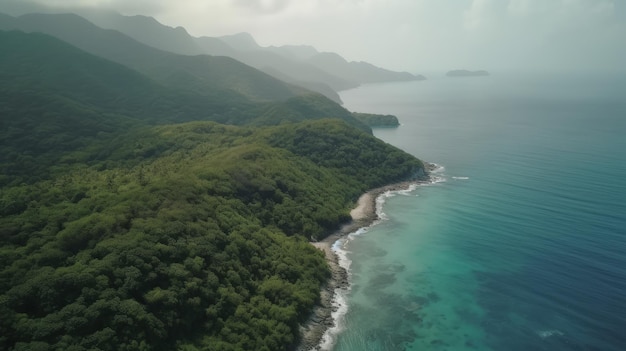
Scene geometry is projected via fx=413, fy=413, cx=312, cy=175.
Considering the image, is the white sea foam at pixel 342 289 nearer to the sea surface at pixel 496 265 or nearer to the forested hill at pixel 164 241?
the sea surface at pixel 496 265

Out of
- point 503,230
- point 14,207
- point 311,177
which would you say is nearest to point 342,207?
point 311,177

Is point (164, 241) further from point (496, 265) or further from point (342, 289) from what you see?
point (496, 265)

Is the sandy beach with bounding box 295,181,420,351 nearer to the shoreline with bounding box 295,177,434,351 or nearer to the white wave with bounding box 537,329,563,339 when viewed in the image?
the shoreline with bounding box 295,177,434,351

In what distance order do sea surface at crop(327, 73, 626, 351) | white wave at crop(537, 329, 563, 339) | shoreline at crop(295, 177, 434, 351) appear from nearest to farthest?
white wave at crop(537, 329, 563, 339) < sea surface at crop(327, 73, 626, 351) < shoreline at crop(295, 177, 434, 351)

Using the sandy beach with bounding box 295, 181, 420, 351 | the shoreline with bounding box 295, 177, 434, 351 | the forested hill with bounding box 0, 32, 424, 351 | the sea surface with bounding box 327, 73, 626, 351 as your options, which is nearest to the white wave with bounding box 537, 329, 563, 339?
the sea surface with bounding box 327, 73, 626, 351

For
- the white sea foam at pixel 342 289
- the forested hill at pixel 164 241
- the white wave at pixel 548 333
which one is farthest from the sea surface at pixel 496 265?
the forested hill at pixel 164 241

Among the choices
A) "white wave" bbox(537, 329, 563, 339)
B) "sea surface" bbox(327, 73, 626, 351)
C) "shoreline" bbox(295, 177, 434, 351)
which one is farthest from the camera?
"shoreline" bbox(295, 177, 434, 351)

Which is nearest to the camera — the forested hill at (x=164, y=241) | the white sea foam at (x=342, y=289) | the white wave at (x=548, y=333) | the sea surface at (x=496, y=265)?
the forested hill at (x=164, y=241)
